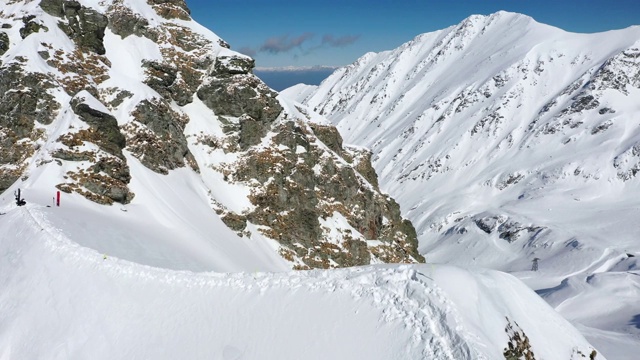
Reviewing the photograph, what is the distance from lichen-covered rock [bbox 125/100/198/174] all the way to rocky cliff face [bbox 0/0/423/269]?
0.12 metres

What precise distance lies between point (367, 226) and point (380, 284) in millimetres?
43303

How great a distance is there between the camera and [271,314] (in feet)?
55.4

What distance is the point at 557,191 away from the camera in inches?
6604

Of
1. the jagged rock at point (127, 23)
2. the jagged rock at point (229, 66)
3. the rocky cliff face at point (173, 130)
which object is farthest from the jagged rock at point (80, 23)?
the jagged rock at point (229, 66)

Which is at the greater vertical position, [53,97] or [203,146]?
[53,97]

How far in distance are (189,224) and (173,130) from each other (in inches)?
542

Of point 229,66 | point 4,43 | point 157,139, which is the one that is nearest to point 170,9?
point 229,66

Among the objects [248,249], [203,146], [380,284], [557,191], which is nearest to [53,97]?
[203,146]

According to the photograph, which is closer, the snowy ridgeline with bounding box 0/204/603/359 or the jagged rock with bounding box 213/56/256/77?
the snowy ridgeline with bounding box 0/204/603/359

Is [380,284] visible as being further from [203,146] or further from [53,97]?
[203,146]


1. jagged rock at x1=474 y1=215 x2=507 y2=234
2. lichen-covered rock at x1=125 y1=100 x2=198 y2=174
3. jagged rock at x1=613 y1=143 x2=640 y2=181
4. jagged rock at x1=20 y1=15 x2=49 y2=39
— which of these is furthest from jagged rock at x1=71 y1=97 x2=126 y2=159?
jagged rock at x1=613 y1=143 x2=640 y2=181

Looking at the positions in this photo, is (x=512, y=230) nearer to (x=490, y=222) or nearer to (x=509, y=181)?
(x=490, y=222)

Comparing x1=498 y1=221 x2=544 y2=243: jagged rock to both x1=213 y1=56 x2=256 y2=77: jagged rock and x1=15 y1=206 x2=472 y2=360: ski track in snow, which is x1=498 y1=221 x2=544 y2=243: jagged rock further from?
x1=15 y1=206 x2=472 y2=360: ski track in snow

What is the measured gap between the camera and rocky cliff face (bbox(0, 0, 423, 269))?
39344mm
